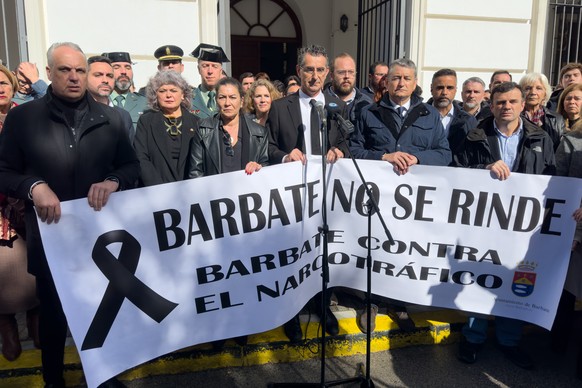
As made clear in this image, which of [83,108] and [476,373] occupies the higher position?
[83,108]

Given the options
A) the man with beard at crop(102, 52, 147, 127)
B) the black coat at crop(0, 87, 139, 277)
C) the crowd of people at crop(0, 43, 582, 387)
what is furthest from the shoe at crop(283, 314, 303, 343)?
the man with beard at crop(102, 52, 147, 127)

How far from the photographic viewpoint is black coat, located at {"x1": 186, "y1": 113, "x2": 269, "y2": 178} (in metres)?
3.42

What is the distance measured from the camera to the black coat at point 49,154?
8.80 ft

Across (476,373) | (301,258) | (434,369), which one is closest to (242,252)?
(301,258)

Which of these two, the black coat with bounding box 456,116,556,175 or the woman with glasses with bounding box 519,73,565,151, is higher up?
the woman with glasses with bounding box 519,73,565,151

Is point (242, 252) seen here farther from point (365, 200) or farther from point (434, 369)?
point (434, 369)

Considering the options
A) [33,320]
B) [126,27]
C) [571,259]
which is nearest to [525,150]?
[571,259]

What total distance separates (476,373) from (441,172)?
141 cm

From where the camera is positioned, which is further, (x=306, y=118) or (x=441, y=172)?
(x=306, y=118)

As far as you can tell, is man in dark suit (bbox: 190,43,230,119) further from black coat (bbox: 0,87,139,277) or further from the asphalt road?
the asphalt road

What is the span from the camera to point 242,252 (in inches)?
124

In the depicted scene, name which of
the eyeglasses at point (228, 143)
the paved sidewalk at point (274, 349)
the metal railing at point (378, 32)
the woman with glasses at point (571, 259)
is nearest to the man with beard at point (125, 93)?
the eyeglasses at point (228, 143)

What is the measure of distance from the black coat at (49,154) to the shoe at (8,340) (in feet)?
2.31

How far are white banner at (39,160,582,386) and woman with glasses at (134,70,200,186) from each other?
24.4 inches
